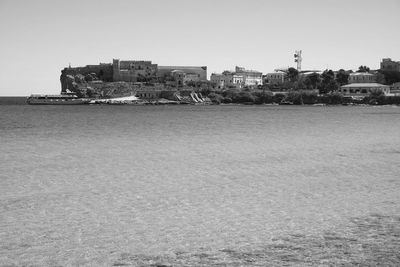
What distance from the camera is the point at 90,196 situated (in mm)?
12406

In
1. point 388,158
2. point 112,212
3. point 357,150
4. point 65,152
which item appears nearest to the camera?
point 112,212

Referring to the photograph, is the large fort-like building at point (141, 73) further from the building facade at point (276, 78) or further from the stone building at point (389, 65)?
the stone building at point (389, 65)

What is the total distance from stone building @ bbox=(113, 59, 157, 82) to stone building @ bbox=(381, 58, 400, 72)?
73.2 meters

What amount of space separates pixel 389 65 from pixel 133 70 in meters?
81.1

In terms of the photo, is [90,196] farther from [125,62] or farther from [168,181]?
[125,62]

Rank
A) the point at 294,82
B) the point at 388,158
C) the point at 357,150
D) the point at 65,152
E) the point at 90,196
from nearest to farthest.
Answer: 1. the point at 90,196
2. the point at 388,158
3. the point at 65,152
4. the point at 357,150
5. the point at 294,82

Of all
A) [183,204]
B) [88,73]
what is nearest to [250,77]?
[88,73]

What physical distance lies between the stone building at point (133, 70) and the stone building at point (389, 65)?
73.2 metres

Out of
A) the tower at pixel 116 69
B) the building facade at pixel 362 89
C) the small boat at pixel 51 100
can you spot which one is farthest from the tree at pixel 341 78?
the small boat at pixel 51 100

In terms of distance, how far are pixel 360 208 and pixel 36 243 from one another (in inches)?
261

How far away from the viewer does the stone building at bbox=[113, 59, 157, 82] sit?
167500 millimetres

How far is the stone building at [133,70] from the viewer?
16750 centimetres

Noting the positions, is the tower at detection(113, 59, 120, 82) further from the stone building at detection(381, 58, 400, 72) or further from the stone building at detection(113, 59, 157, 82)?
the stone building at detection(381, 58, 400, 72)

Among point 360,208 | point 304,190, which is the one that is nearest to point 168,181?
point 304,190
